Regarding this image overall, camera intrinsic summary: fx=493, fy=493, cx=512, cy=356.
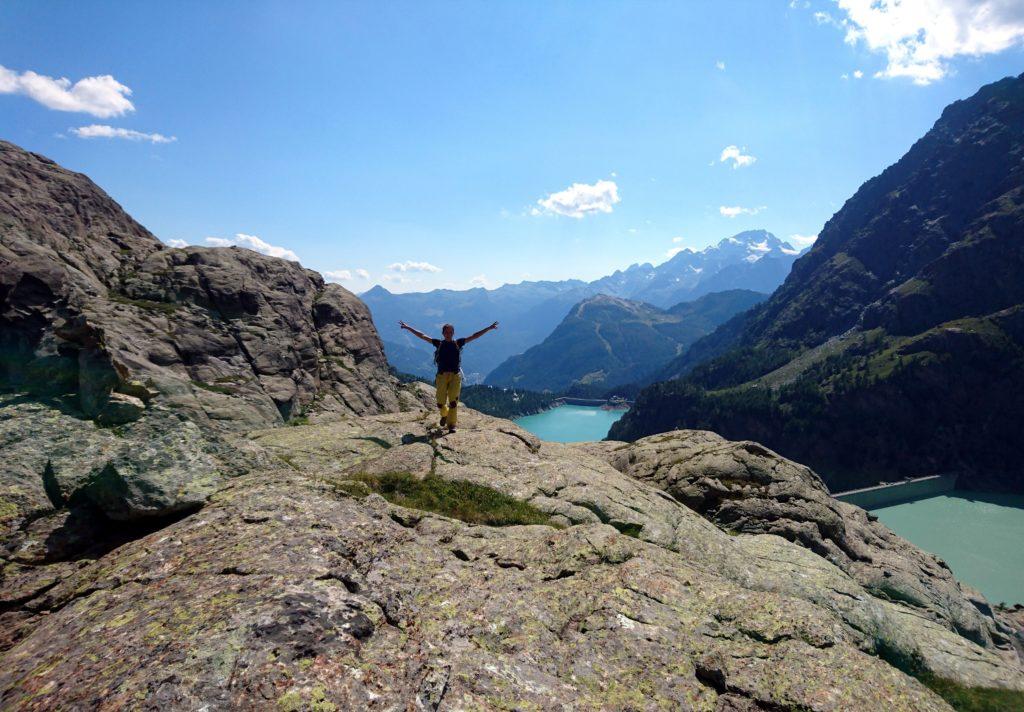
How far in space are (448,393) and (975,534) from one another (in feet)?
654

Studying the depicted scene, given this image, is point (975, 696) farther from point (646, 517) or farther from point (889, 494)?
point (889, 494)

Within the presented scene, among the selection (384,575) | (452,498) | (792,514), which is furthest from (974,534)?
(384,575)

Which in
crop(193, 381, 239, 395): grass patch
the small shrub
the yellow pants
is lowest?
crop(193, 381, 239, 395): grass patch

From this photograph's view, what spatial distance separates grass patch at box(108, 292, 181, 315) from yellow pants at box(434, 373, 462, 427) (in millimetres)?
34873

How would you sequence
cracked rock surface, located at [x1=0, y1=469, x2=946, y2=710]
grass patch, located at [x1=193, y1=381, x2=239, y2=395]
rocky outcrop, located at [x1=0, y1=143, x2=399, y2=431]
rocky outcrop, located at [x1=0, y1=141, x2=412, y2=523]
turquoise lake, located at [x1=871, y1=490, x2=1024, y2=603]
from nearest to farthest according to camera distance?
1. cracked rock surface, located at [x1=0, y1=469, x2=946, y2=710]
2. rocky outcrop, located at [x1=0, y1=141, x2=412, y2=523]
3. rocky outcrop, located at [x1=0, y1=143, x2=399, y2=431]
4. grass patch, located at [x1=193, y1=381, x2=239, y2=395]
5. turquoise lake, located at [x1=871, y1=490, x2=1024, y2=603]

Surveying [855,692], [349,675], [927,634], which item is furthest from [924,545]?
[349,675]

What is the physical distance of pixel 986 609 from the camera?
1543 inches

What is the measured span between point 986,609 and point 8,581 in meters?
58.6

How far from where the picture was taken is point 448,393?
87.2 ft

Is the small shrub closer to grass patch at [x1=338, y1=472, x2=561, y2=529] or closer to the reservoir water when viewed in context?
grass patch at [x1=338, y1=472, x2=561, y2=529]

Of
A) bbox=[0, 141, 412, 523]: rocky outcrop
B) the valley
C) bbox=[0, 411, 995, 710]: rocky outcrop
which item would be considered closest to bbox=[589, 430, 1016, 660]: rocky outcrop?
the valley

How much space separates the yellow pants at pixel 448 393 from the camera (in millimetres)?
25984

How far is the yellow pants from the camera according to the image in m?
26.0

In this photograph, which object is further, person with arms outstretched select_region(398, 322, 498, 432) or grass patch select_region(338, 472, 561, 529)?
person with arms outstretched select_region(398, 322, 498, 432)
